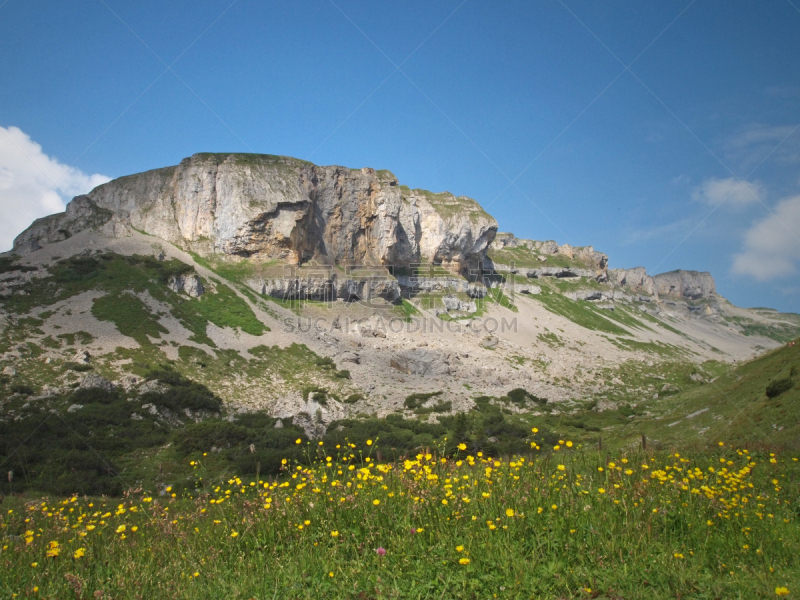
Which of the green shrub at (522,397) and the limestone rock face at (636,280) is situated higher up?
the limestone rock face at (636,280)

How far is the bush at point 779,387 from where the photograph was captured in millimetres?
17625

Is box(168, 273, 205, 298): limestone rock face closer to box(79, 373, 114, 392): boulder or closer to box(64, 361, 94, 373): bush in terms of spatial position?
box(64, 361, 94, 373): bush

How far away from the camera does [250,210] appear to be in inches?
2734

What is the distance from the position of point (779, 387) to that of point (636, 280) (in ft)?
622

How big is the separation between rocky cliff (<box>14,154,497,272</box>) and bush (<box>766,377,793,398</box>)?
62.7 m

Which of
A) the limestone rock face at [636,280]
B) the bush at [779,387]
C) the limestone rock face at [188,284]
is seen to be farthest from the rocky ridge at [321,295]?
the limestone rock face at [636,280]

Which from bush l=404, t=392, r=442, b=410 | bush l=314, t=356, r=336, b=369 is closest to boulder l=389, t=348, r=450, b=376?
bush l=314, t=356, r=336, b=369

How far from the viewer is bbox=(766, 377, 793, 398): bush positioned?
1762 centimetres

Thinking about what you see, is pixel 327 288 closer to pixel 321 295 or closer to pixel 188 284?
pixel 321 295

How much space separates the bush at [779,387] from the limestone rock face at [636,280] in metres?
177

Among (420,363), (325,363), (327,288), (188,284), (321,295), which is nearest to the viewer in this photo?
(325,363)

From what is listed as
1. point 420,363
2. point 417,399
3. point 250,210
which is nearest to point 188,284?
point 250,210

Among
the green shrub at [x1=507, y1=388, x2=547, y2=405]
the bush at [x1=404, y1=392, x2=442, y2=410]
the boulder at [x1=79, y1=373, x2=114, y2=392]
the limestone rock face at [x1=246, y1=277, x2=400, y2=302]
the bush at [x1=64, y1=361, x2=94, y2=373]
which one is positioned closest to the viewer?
the boulder at [x1=79, y1=373, x2=114, y2=392]

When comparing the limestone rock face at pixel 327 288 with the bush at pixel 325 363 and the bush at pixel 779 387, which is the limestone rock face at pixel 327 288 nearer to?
the bush at pixel 325 363
